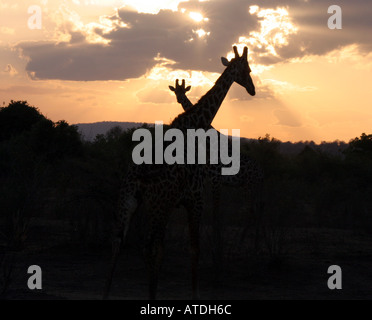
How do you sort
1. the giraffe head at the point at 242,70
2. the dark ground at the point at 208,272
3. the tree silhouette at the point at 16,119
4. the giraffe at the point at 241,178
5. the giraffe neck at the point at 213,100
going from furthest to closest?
the tree silhouette at the point at 16,119, the giraffe at the point at 241,178, the giraffe head at the point at 242,70, the giraffe neck at the point at 213,100, the dark ground at the point at 208,272

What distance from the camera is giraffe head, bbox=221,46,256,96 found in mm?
10141

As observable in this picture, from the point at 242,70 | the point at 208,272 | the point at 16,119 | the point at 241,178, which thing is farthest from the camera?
the point at 16,119

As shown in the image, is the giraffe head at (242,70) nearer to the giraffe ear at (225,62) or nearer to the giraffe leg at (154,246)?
the giraffe ear at (225,62)

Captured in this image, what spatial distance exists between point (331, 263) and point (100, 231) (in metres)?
4.45

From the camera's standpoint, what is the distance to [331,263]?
34.3 feet

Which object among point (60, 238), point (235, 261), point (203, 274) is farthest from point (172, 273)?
point (60, 238)

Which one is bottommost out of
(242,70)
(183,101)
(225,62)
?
(242,70)

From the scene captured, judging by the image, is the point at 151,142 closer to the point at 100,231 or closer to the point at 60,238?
the point at 100,231

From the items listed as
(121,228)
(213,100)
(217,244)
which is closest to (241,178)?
(217,244)

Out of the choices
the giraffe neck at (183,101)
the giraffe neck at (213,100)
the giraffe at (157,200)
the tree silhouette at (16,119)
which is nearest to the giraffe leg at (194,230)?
the giraffe at (157,200)

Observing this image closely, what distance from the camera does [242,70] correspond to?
402 inches

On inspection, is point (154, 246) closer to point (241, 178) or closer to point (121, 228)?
point (121, 228)

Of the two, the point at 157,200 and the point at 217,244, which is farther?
the point at 217,244

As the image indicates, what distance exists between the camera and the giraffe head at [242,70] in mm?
10141
